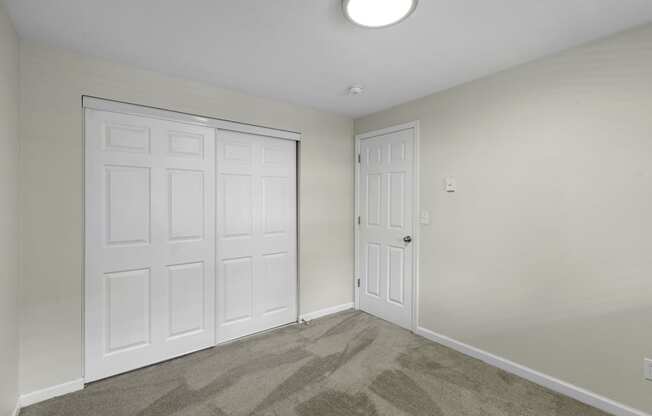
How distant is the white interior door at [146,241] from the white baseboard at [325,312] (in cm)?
99

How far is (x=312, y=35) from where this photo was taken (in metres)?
1.80

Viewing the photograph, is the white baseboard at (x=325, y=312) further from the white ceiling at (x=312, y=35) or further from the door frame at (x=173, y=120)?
the white ceiling at (x=312, y=35)

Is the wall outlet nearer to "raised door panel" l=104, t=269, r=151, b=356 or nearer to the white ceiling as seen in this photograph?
the white ceiling

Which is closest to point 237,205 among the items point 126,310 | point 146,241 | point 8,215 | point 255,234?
point 255,234

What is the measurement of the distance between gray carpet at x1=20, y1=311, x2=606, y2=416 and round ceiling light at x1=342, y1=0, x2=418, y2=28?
7.53 feet

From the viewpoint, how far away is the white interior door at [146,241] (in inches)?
81.5

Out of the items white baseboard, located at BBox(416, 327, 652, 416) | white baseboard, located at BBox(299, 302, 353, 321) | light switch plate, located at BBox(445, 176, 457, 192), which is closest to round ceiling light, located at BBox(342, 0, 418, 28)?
light switch plate, located at BBox(445, 176, 457, 192)

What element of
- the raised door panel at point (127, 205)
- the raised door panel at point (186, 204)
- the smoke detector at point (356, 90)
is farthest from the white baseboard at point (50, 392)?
the smoke detector at point (356, 90)

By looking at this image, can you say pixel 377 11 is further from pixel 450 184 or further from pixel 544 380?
pixel 544 380

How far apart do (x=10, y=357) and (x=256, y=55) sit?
2.34 metres

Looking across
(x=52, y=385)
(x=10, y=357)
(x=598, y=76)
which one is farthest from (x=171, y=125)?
(x=598, y=76)

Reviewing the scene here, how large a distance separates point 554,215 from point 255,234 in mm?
2433

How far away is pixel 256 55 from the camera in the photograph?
2.04m

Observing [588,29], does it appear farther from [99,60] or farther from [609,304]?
[99,60]
